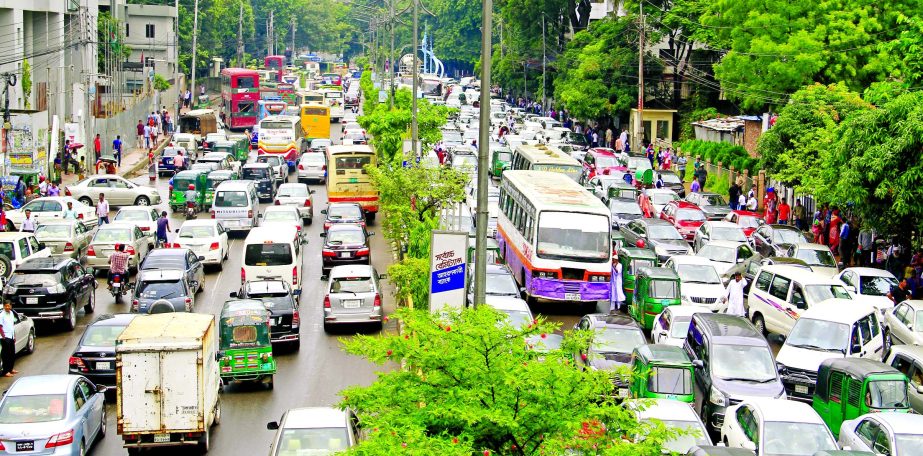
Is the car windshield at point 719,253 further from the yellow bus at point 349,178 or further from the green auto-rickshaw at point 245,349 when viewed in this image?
the green auto-rickshaw at point 245,349

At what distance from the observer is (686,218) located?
4172 cm

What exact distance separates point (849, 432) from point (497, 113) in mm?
73659

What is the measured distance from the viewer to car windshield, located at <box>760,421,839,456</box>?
57.8 ft

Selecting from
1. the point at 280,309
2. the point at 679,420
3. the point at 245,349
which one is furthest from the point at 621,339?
the point at 280,309

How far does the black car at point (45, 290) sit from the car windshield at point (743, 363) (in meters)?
14.8

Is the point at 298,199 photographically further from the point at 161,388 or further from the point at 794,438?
the point at 794,438

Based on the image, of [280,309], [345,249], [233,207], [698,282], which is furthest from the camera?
[233,207]

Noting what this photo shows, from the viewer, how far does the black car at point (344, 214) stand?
39406mm

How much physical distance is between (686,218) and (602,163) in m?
17.0

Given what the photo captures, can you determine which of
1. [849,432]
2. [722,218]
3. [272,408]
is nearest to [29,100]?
[722,218]

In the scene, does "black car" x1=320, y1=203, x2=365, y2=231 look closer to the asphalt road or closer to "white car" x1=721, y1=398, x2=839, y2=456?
the asphalt road

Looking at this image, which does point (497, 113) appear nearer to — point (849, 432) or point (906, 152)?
point (906, 152)

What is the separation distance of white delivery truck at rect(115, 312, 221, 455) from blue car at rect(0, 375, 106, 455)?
65 cm

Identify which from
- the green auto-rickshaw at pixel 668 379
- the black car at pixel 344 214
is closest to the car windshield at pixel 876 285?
the green auto-rickshaw at pixel 668 379
